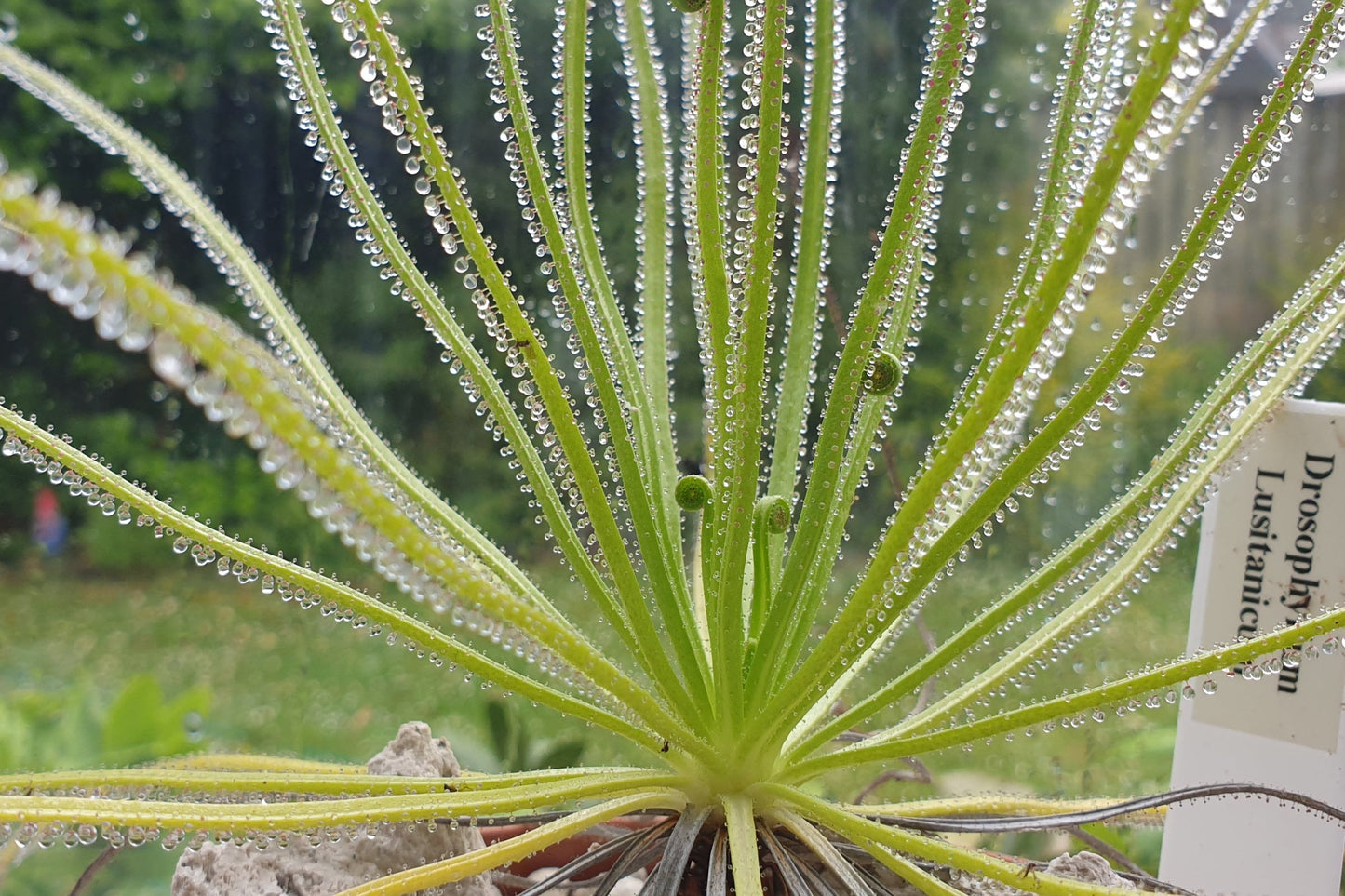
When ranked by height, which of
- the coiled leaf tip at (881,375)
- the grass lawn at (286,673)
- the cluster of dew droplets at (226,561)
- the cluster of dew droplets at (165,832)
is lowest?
the grass lawn at (286,673)

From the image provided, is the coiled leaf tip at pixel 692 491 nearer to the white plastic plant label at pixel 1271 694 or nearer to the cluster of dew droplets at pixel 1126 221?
the cluster of dew droplets at pixel 1126 221

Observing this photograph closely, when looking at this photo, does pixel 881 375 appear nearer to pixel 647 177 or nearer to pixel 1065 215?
pixel 1065 215

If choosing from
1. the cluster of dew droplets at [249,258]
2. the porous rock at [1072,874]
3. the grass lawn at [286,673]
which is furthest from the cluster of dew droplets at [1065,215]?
Result: the grass lawn at [286,673]

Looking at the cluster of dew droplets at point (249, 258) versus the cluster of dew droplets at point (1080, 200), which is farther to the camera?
the cluster of dew droplets at point (249, 258)

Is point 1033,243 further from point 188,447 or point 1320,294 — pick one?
point 188,447

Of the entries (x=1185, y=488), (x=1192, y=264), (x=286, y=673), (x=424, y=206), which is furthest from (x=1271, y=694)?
(x=286, y=673)

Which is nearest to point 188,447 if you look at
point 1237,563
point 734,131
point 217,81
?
point 217,81

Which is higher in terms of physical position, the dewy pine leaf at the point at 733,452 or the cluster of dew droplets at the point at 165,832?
the dewy pine leaf at the point at 733,452
